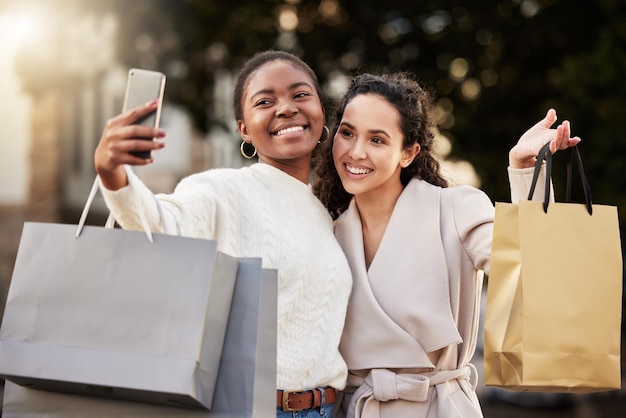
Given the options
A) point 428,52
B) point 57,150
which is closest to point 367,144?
point 428,52

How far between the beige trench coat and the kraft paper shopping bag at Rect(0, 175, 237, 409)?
84 cm

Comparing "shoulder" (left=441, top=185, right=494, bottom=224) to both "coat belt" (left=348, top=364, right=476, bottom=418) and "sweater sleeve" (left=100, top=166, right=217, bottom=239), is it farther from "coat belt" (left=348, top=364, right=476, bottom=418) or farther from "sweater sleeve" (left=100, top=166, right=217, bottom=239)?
"sweater sleeve" (left=100, top=166, right=217, bottom=239)

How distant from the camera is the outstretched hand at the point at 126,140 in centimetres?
245

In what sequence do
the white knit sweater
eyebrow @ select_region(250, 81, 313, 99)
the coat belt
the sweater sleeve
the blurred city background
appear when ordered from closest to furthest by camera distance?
1. the sweater sleeve
2. the white knit sweater
3. the coat belt
4. eyebrow @ select_region(250, 81, 313, 99)
5. the blurred city background

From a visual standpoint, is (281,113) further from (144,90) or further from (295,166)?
(144,90)

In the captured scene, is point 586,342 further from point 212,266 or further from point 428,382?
point 212,266

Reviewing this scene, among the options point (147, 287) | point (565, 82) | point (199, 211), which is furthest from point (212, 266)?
point (565, 82)

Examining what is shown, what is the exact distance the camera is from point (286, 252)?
10.2 feet

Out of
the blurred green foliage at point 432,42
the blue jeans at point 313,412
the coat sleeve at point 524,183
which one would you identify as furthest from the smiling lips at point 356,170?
the blurred green foliage at point 432,42

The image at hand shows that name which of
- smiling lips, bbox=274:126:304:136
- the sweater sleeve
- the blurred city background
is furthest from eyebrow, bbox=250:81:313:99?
the blurred city background

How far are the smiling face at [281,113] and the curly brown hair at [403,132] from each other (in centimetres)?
22

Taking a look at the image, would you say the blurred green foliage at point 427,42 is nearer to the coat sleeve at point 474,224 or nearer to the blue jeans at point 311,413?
the coat sleeve at point 474,224

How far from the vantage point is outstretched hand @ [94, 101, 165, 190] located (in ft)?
8.02

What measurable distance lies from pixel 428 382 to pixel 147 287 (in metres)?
1.16
